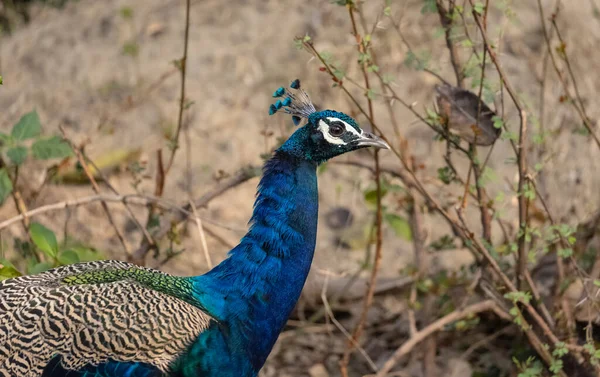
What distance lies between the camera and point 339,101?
14.9ft

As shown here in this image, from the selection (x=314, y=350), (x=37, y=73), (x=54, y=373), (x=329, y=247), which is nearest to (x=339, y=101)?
(x=329, y=247)

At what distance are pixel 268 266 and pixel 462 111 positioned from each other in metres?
0.78

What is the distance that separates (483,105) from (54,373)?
1471mm

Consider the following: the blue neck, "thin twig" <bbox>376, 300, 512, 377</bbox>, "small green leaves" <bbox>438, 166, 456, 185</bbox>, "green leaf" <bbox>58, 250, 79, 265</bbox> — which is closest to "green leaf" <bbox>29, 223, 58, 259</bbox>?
"green leaf" <bbox>58, 250, 79, 265</bbox>

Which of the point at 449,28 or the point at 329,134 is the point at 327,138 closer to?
the point at 329,134

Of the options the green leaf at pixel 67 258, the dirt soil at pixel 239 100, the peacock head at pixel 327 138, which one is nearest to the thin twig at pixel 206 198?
the green leaf at pixel 67 258

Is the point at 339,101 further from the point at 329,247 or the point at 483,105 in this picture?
the point at 483,105

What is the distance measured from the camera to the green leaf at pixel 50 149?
3.03m

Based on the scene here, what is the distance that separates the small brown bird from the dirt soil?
1.01 metres

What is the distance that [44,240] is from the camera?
292 centimetres

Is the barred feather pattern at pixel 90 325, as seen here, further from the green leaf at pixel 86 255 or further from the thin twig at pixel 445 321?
the thin twig at pixel 445 321

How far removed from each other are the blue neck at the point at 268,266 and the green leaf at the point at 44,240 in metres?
0.61

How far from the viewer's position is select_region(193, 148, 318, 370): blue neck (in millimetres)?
2504

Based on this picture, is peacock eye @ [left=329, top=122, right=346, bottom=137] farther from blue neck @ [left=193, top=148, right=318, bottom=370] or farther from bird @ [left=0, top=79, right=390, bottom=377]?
blue neck @ [left=193, top=148, right=318, bottom=370]
